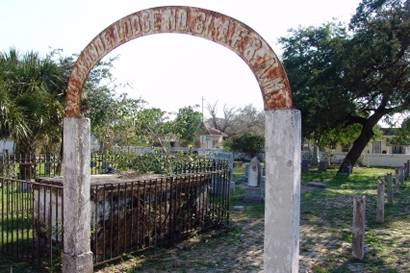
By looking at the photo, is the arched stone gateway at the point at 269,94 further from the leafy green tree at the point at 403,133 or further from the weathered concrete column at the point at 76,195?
the leafy green tree at the point at 403,133

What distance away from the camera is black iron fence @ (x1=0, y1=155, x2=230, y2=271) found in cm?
748

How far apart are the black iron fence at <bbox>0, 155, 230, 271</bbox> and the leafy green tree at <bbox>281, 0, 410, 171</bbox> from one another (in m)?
14.6

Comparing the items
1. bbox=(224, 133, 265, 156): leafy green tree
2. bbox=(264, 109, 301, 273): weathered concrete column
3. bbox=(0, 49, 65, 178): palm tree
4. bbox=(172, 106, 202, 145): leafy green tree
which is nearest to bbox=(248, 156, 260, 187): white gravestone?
bbox=(172, 106, 202, 145): leafy green tree

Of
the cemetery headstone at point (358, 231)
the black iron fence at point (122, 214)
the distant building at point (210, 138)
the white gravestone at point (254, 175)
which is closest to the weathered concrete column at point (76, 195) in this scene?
the black iron fence at point (122, 214)

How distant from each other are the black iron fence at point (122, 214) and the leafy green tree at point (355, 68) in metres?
14.6

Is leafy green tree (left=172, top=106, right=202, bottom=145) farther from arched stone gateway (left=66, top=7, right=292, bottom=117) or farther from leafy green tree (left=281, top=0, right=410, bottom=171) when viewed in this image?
arched stone gateway (left=66, top=7, right=292, bottom=117)

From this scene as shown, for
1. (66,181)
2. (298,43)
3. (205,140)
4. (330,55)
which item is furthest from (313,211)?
(205,140)

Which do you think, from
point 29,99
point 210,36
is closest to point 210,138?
point 29,99

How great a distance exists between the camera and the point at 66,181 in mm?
6797

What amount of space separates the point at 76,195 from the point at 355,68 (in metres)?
18.0

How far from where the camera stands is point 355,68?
21688mm

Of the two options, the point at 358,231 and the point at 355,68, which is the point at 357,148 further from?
the point at 358,231

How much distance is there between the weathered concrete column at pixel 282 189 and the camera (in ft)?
15.9

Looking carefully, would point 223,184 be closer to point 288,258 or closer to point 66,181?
point 66,181
